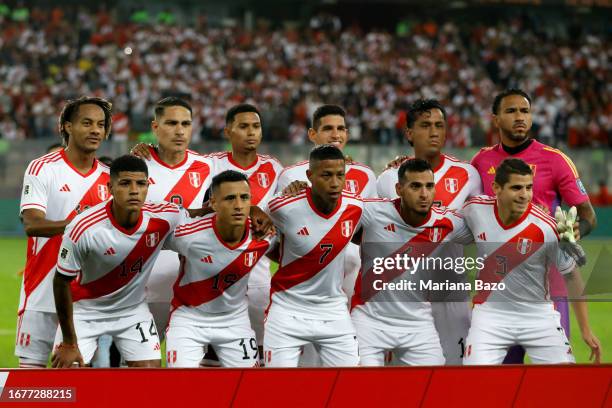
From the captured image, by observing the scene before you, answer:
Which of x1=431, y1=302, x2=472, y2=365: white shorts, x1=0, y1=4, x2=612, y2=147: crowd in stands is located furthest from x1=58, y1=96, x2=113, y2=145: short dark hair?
x1=0, y1=4, x2=612, y2=147: crowd in stands

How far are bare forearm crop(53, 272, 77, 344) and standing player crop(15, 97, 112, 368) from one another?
701mm

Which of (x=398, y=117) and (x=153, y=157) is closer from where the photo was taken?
(x=153, y=157)

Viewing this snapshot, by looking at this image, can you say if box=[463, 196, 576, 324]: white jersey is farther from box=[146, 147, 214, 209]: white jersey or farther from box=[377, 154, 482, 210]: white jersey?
box=[146, 147, 214, 209]: white jersey

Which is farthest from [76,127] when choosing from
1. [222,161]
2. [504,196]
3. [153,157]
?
[504,196]

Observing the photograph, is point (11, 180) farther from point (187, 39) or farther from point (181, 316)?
point (181, 316)

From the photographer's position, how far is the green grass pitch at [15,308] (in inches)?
260

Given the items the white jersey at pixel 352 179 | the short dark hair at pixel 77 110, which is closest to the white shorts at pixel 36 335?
the short dark hair at pixel 77 110

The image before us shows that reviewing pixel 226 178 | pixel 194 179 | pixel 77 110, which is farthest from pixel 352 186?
pixel 77 110

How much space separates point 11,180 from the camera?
60.4 ft

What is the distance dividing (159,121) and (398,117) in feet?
56.3

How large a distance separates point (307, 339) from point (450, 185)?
148cm

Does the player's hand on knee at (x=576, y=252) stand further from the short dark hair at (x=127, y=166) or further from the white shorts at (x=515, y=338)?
the short dark hair at (x=127, y=166)

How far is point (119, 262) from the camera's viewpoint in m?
5.93

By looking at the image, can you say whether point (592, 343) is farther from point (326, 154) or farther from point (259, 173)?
point (259, 173)
